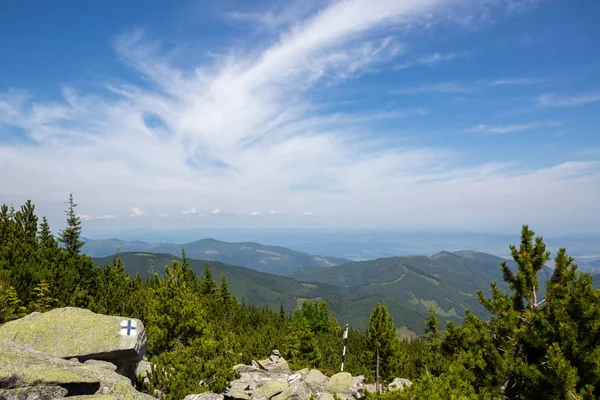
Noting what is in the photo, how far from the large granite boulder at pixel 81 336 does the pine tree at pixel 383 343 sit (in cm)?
2193

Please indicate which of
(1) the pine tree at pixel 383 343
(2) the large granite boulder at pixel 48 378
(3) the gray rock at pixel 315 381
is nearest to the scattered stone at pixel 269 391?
(3) the gray rock at pixel 315 381

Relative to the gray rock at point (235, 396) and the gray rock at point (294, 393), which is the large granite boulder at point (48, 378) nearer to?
the gray rock at point (235, 396)

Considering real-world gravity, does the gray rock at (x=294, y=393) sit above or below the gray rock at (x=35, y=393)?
below

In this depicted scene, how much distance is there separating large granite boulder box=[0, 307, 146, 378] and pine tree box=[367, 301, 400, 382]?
21928 millimetres

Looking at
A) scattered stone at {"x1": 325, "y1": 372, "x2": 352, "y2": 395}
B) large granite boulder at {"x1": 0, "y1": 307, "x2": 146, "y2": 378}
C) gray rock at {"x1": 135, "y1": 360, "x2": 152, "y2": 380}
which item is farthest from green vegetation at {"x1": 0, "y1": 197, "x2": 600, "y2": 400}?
scattered stone at {"x1": 325, "y1": 372, "x2": 352, "y2": 395}

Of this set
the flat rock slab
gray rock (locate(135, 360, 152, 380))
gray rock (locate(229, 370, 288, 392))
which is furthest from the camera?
gray rock (locate(229, 370, 288, 392))

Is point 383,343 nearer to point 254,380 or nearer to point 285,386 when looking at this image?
point 254,380

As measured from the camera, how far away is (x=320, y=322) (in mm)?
85500

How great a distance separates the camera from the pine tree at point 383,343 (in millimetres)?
30828

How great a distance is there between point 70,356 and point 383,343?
26025 millimetres

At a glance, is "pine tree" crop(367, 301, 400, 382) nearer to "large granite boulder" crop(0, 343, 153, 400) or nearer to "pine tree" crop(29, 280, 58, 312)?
"large granite boulder" crop(0, 343, 153, 400)

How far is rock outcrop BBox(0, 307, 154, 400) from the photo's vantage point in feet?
28.9

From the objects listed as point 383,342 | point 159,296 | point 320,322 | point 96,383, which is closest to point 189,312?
point 159,296

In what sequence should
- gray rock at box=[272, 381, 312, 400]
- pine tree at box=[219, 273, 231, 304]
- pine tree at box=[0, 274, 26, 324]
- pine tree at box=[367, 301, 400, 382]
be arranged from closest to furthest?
pine tree at box=[0, 274, 26, 324]
gray rock at box=[272, 381, 312, 400]
pine tree at box=[367, 301, 400, 382]
pine tree at box=[219, 273, 231, 304]
